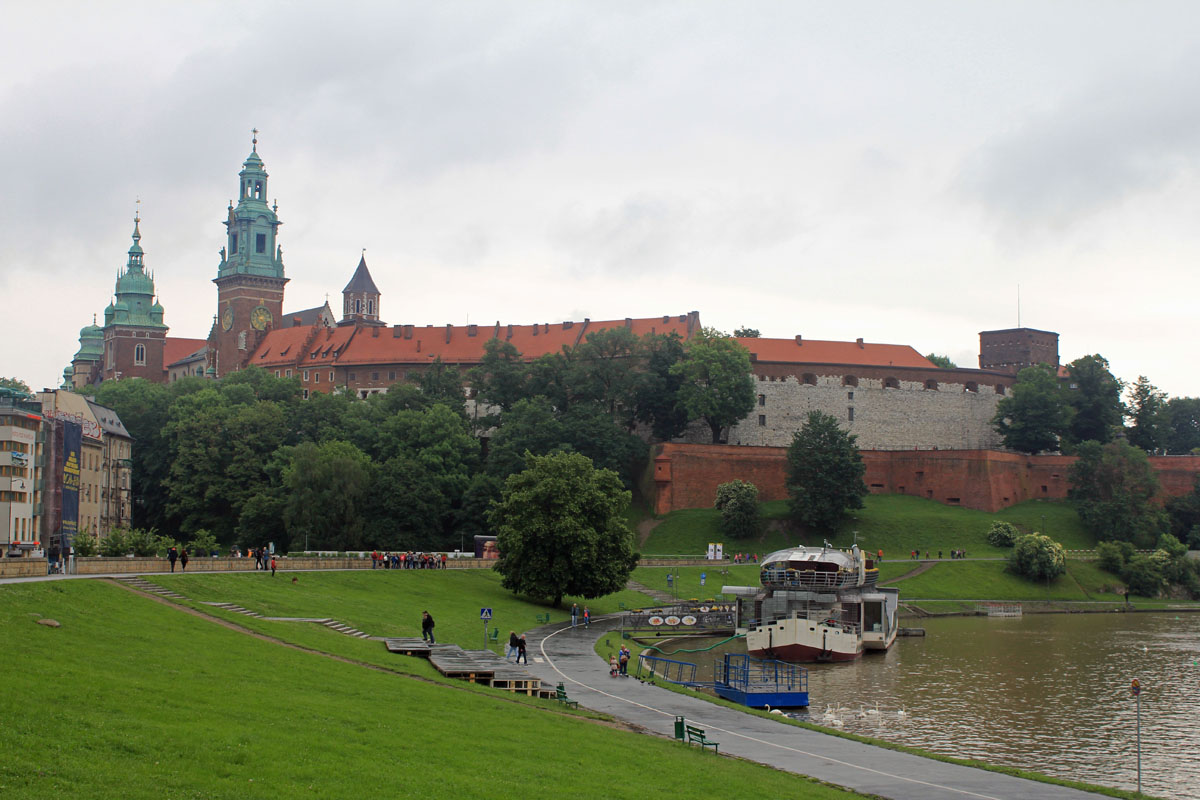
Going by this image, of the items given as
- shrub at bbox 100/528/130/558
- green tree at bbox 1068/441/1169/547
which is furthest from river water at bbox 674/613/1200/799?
green tree at bbox 1068/441/1169/547

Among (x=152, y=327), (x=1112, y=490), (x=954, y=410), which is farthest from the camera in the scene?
(x=152, y=327)

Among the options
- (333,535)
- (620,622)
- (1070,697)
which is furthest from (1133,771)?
(333,535)

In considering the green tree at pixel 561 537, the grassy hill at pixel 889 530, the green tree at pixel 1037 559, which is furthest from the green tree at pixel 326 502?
the green tree at pixel 1037 559

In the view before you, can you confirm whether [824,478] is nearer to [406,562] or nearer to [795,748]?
[406,562]

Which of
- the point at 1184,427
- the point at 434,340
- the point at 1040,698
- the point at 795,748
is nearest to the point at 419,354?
the point at 434,340

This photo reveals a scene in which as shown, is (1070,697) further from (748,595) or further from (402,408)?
(402,408)

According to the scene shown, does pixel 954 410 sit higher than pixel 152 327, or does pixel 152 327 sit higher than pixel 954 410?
pixel 152 327

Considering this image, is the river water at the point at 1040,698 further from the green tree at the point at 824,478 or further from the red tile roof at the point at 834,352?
the red tile roof at the point at 834,352

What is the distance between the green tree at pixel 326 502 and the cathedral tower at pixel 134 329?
6959 centimetres

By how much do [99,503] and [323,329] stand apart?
1885 inches

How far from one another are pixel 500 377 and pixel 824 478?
28519 millimetres

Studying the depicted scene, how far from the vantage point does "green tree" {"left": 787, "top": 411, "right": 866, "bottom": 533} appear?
8150 centimetres

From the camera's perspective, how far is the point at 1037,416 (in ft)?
322

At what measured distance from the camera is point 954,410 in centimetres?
10481
